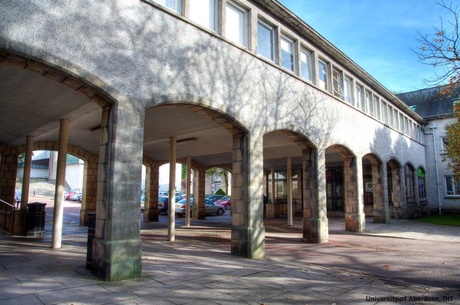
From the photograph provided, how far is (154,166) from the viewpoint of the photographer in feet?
62.8

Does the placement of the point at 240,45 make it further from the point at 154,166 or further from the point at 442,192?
the point at 442,192

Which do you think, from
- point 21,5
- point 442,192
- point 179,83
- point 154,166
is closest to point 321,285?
point 179,83

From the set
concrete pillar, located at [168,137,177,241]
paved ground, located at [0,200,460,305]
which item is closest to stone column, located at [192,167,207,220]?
concrete pillar, located at [168,137,177,241]

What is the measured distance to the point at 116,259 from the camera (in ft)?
18.1

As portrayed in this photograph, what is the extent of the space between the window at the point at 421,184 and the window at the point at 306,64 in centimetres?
1729

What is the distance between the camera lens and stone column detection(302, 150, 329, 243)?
11.0 metres

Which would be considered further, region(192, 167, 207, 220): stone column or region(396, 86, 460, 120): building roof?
region(396, 86, 460, 120): building roof

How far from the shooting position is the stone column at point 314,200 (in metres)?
11.0

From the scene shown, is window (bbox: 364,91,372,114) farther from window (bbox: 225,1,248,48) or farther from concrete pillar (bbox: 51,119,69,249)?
concrete pillar (bbox: 51,119,69,249)

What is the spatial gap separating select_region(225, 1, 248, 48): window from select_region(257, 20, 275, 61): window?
2.22 ft

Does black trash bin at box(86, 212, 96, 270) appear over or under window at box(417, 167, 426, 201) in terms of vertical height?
under

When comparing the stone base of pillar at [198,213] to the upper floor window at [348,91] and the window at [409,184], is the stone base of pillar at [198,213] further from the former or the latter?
the window at [409,184]

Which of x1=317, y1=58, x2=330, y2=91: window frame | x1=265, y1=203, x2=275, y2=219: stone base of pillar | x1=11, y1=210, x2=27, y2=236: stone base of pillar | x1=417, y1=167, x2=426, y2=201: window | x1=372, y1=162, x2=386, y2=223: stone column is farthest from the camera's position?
x1=417, y1=167, x2=426, y2=201: window

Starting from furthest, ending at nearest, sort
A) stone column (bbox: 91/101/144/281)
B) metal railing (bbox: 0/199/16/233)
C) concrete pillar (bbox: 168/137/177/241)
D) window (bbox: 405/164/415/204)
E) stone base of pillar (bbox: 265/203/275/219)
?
stone base of pillar (bbox: 265/203/275/219) < window (bbox: 405/164/415/204) < metal railing (bbox: 0/199/16/233) < concrete pillar (bbox: 168/137/177/241) < stone column (bbox: 91/101/144/281)
